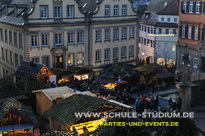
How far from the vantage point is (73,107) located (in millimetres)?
15602

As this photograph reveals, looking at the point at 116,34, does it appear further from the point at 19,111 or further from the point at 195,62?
the point at 19,111

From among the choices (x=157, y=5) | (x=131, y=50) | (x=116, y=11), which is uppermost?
(x=157, y=5)

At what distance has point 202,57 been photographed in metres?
Result: 42.9

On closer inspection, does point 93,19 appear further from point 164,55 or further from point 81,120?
point 81,120

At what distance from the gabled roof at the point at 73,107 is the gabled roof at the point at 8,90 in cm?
666

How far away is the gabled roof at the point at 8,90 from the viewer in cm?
2205

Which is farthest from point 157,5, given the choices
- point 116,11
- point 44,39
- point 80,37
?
point 44,39

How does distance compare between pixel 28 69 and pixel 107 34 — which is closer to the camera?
pixel 28 69

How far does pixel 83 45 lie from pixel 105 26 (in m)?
4.44

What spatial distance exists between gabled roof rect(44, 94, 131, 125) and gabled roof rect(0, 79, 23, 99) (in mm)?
6663

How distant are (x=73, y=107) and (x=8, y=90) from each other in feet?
27.5

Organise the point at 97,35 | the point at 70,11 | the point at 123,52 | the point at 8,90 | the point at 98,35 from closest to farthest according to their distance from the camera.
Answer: the point at 8,90 < the point at 70,11 < the point at 97,35 < the point at 98,35 < the point at 123,52

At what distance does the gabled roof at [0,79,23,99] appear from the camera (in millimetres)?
22047

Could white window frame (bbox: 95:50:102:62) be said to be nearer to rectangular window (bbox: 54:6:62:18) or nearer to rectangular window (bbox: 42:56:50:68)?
rectangular window (bbox: 42:56:50:68)
